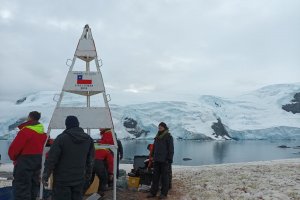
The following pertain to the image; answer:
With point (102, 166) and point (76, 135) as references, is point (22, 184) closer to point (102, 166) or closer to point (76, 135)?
point (102, 166)

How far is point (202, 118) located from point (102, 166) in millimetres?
83756

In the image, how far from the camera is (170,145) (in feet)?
27.9

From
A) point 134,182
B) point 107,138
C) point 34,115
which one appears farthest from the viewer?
point 134,182

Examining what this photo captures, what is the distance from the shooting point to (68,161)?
5.16 m

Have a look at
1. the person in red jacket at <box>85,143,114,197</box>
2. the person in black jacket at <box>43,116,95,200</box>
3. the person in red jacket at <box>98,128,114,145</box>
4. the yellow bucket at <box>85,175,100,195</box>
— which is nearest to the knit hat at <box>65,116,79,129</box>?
the person in black jacket at <box>43,116,95,200</box>

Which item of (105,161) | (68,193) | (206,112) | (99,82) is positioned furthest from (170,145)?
(206,112)

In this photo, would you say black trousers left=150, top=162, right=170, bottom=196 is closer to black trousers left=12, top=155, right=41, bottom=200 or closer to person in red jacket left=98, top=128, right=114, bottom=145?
person in red jacket left=98, top=128, right=114, bottom=145

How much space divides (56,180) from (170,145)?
373 centimetres

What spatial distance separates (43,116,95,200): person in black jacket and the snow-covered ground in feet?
11.2

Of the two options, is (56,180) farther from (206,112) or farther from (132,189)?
(206,112)

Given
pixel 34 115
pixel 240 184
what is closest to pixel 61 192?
pixel 34 115

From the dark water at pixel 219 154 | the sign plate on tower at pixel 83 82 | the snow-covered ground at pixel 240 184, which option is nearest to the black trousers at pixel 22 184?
the sign plate on tower at pixel 83 82

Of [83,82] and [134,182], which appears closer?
[83,82]

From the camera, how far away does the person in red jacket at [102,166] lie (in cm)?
783
